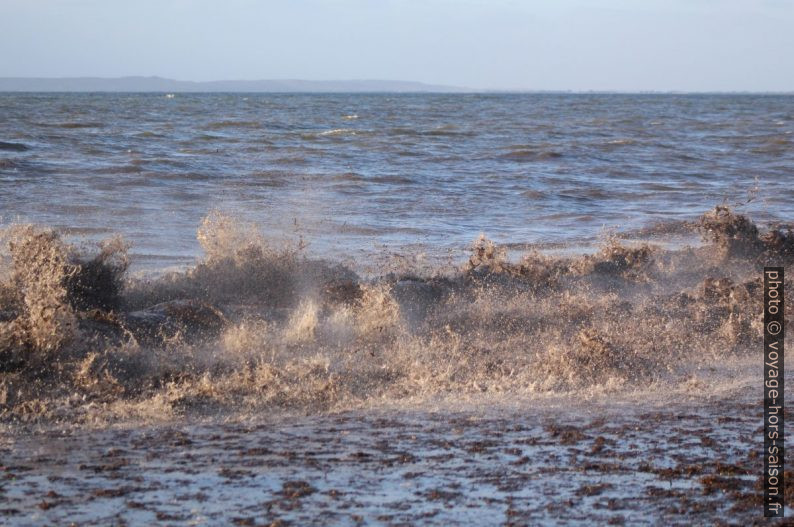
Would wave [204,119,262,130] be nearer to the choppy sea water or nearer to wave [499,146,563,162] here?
wave [499,146,563,162]

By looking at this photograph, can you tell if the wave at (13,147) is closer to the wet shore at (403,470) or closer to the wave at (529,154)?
the wave at (529,154)

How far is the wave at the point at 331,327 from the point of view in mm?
5004

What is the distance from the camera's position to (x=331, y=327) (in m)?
6.36

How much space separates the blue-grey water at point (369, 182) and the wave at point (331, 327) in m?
2.48

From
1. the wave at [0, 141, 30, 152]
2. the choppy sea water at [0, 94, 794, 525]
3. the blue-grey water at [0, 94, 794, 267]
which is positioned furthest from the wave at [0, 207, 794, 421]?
the wave at [0, 141, 30, 152]

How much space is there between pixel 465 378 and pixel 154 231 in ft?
23.0

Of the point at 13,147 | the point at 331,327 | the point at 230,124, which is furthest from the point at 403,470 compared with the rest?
the point at 230,124

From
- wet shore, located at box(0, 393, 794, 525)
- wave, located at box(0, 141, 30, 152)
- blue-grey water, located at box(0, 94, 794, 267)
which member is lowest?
wet shore, located at box(0, 393, 794, 525)

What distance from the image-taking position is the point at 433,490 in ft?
11.6

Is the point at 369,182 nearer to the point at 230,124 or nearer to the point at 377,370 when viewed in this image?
the point at 377,370

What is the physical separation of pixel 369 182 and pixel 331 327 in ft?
34.7

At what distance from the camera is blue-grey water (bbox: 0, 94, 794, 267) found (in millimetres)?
12078

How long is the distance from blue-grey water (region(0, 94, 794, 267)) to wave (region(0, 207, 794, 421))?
2.48 metres

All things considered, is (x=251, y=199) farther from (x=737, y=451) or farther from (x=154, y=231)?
(x=737, y=451)
